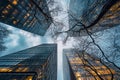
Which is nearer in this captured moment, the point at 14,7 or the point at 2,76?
the point at 2,76

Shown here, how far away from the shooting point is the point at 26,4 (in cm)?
3622

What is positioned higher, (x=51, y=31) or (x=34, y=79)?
(x=51, y=31)

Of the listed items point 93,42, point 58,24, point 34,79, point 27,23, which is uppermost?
point 27,23

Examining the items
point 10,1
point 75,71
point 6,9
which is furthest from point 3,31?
point 75,71

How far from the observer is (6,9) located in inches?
1202

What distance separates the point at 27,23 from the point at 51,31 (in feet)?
105

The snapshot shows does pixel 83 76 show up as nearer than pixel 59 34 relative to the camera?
No

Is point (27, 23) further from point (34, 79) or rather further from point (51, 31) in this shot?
point (51, 31)

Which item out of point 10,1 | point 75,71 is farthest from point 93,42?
point 75,71

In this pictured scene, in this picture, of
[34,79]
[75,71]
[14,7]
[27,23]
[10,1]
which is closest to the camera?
[34,79]

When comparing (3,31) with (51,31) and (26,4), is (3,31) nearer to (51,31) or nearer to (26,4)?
(26,4)

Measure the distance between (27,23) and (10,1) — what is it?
17.2 m

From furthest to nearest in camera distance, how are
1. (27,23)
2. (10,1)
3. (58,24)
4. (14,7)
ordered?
(27,23) < (14,7) < (10,1) < (58,24)

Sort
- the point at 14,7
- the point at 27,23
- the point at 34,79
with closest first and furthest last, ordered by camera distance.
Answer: the point at 34,79 → the point at 14,7 → the point at 27,23
